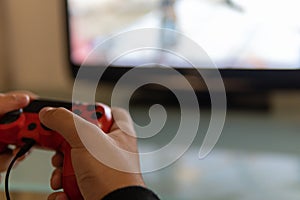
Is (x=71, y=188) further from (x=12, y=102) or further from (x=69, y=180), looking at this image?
(x=12, y=102)

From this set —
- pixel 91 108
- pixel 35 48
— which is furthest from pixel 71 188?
pixel 35 48

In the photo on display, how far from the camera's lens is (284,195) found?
784mm

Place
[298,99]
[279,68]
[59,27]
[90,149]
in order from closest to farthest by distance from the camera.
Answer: [90,149], [279,68], [298,99], [59,27]

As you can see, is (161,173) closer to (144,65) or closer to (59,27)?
(144,65)

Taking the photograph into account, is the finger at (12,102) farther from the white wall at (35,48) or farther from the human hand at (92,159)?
the white wall at (35,48)

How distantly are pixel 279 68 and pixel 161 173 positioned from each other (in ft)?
1.10

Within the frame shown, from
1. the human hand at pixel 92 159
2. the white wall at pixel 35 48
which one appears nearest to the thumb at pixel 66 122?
the human hand at pixel 92 159

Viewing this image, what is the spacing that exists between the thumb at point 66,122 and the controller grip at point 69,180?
0.08 feet

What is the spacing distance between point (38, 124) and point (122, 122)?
109mm

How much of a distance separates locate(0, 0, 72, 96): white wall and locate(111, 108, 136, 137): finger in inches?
22.1

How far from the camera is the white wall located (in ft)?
4.22

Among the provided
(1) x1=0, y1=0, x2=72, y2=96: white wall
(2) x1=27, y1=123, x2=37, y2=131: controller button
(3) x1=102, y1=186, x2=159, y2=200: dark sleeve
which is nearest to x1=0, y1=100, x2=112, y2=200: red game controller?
(2) x1=27, y1=123, x2=37, y2=131: controller button

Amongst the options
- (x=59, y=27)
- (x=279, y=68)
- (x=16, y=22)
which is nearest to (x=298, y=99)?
(x=279, y=68)

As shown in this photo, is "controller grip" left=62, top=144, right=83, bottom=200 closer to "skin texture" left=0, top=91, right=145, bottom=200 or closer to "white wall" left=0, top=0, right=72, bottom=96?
"skin texture" left=0, top=91, right=145, bottom=200
